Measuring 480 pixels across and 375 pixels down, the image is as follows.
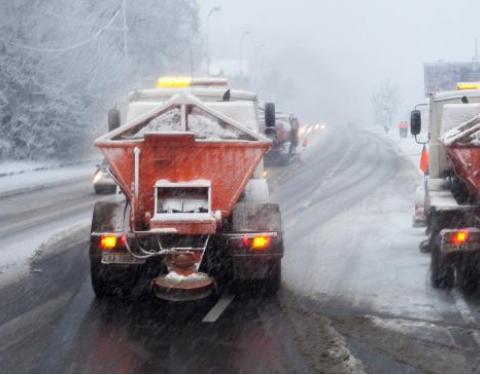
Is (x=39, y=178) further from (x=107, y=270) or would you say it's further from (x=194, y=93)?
(x=107, y=270)

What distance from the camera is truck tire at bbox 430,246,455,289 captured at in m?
7.43

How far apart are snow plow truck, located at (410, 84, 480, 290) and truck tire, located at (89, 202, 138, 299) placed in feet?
10.8

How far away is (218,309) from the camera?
6.83 metres

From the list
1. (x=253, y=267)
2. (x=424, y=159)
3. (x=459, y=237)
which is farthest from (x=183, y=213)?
(x=424, y=159)

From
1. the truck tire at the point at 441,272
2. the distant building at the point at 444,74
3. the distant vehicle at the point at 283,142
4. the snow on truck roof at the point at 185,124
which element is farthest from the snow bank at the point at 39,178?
the distant building at the point at 444,74

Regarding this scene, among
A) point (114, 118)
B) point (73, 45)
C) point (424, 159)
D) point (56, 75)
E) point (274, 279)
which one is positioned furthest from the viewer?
point (73, 45)

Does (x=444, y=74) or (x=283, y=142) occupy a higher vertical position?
(x=444, y=74)

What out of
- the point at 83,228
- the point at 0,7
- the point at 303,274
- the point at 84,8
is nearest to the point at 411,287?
the point at 303,274

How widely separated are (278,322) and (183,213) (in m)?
1.40

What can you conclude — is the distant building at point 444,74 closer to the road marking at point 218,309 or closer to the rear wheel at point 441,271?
the rear wheel at point 441,271

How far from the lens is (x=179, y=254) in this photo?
22.1 feet

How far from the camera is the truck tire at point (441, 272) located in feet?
24.4

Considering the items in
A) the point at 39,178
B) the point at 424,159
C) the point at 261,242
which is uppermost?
the point at 424,159

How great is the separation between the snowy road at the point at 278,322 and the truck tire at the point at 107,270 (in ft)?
0.66
